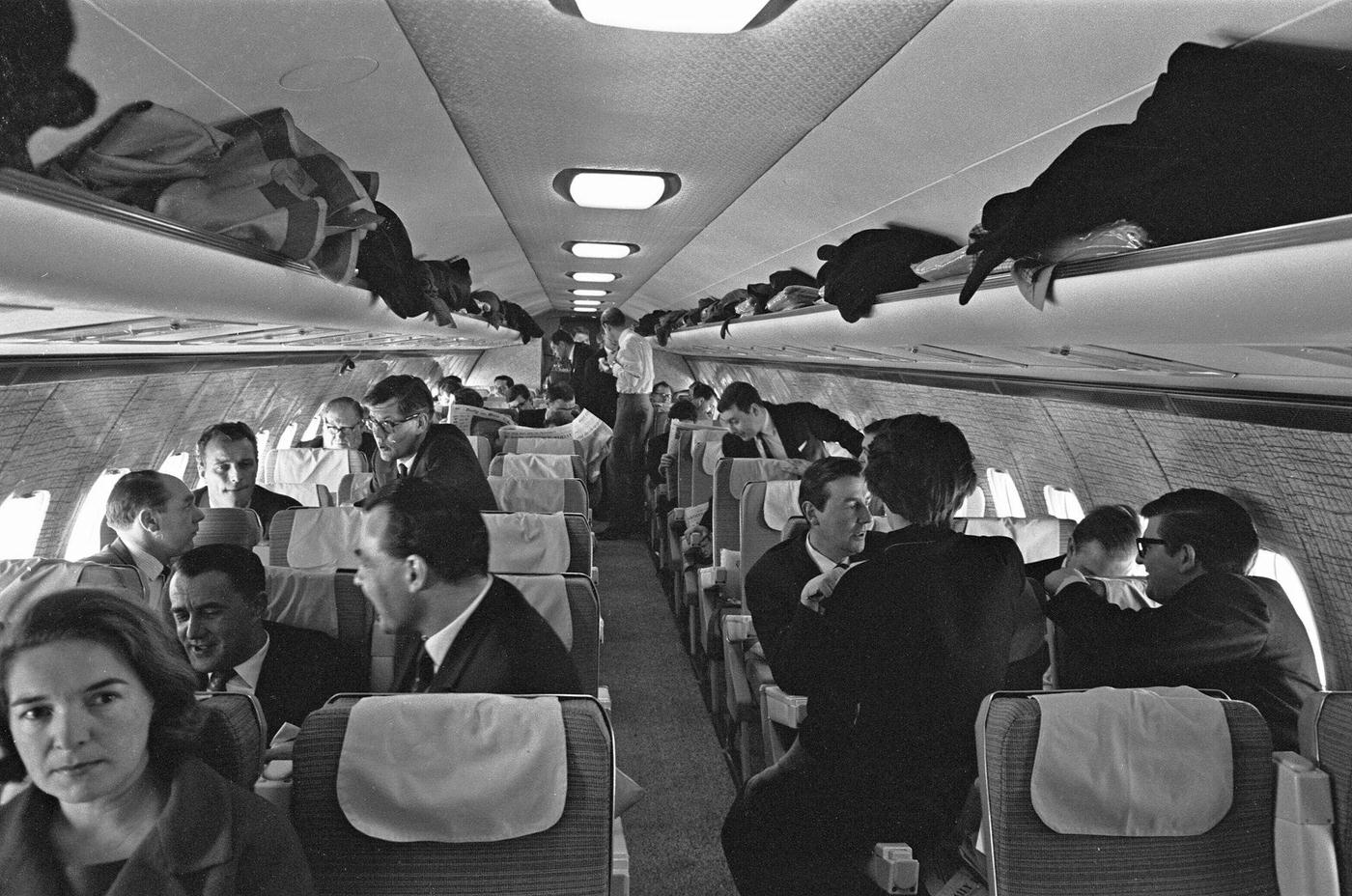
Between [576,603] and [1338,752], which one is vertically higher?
[1338,752]

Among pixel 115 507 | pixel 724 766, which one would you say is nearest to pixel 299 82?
pixel 115 507

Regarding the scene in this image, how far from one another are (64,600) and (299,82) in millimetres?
1635

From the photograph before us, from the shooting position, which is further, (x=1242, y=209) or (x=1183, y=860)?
(x=1183, y=860)

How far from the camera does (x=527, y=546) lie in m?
4.50

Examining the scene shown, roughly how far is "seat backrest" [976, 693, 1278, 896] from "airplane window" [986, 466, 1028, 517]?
496cm

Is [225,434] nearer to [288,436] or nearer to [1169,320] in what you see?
[1169,320]

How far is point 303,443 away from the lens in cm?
959

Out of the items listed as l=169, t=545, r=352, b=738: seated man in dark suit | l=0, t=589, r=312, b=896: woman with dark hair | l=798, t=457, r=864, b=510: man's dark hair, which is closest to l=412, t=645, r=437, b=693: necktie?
l=169, t=545, r=352, b=738: seated man in dark suit

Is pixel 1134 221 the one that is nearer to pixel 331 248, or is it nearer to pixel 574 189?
pixel 331 248

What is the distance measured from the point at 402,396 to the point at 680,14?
2.56 metres

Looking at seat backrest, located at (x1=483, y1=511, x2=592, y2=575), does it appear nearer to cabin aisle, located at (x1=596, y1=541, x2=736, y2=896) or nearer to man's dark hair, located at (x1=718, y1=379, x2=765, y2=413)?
cabin aisle, located at (x1=596, y1=541, x2=736, y2=896)

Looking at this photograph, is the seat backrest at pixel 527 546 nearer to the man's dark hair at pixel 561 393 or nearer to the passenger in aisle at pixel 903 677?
the passenger in aisle at pixel 903 677

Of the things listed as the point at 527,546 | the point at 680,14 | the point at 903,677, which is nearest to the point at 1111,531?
the point at 903,677

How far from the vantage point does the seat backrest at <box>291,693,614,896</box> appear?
208 centimetres
